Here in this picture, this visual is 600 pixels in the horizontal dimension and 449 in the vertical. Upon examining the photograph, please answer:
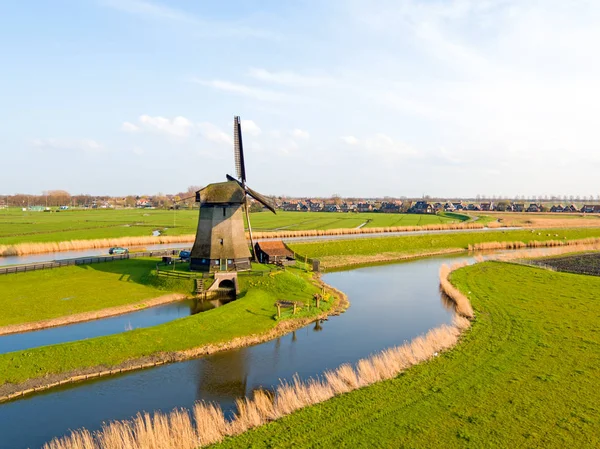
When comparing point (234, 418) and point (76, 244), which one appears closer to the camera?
point (234, 418)

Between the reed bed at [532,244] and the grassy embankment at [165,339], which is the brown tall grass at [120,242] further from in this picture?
the grassy embankment at [165,339]

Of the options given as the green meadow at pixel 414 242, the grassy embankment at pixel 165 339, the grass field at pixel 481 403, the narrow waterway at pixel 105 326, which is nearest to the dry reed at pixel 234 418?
the grass field at pixel 481 403

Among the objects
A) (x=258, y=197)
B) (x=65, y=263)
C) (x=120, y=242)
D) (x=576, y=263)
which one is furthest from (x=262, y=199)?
(x=576, y=263)

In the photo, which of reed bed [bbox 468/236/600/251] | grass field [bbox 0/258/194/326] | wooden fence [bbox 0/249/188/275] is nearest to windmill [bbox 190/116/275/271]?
grass field [bbox 0/258/194/326]

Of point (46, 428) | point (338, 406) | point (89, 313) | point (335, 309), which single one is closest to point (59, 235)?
point (89, 313)

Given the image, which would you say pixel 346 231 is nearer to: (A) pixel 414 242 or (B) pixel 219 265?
(A) pixel 414 242

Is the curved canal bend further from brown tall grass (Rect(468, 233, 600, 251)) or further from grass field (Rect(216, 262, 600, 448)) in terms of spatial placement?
brown tall grass (Rect(468, 233, 600, 251))
